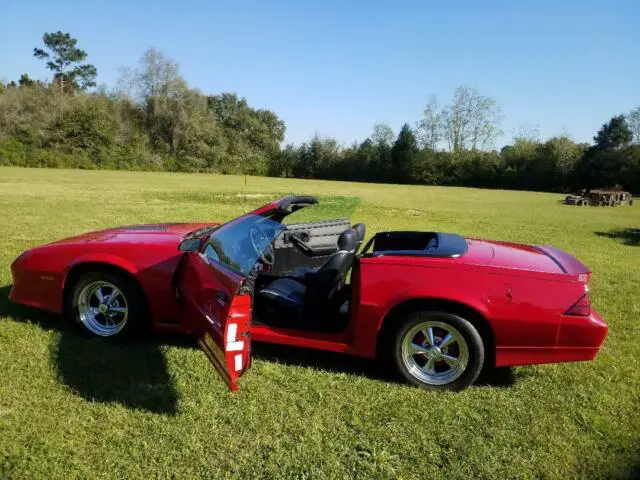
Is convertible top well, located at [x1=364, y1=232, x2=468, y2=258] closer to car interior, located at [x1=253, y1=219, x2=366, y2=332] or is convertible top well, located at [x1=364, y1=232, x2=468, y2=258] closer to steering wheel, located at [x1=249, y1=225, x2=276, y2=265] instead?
car interior, located at [x1=253, y1=219, x2=366, y2=332]

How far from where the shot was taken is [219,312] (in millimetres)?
2746

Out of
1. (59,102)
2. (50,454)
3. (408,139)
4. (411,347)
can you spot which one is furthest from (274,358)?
(59,102)

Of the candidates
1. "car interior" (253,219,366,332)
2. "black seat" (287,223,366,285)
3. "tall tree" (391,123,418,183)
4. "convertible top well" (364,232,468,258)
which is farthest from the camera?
"tall tree" (391,123,418,183)

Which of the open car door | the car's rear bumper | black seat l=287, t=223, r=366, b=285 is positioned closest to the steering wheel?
the open car door

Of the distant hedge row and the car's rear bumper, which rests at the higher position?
the distant hedge row

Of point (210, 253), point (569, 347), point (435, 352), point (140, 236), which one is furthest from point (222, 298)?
point (569, 347)

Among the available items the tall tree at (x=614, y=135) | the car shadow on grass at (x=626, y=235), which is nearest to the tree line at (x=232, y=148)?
the tall tree at (x=614, y=135)

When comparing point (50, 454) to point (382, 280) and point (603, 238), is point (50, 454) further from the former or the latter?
point (603, 238)

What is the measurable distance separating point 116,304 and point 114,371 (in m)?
0.65

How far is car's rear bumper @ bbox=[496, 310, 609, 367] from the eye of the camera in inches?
121

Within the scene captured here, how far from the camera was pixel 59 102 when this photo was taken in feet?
174

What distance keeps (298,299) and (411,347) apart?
0.94m

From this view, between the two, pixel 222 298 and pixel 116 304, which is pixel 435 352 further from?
pixel 116 304

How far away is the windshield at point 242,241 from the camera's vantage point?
2.99 metres
